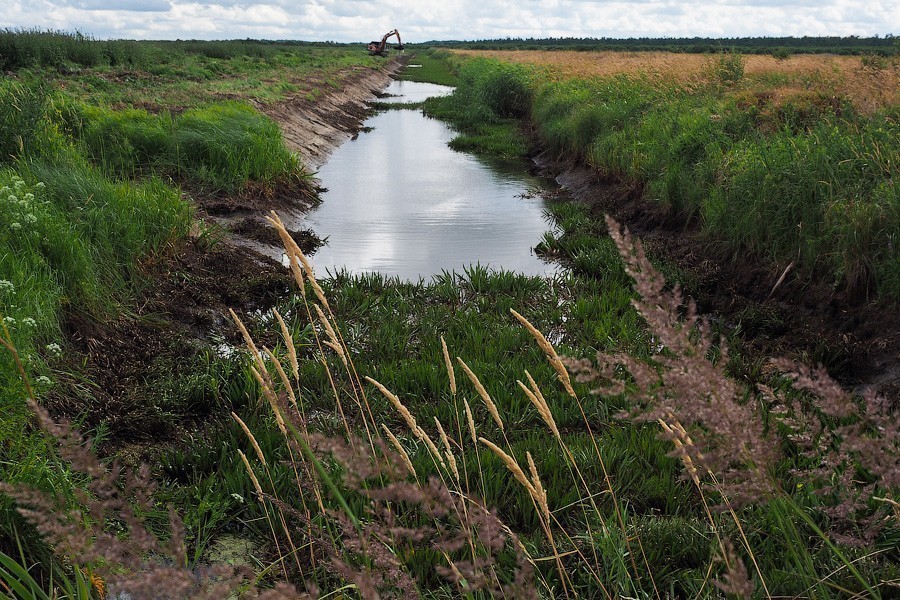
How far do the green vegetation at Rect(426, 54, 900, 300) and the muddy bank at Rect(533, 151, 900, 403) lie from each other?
0.15 m

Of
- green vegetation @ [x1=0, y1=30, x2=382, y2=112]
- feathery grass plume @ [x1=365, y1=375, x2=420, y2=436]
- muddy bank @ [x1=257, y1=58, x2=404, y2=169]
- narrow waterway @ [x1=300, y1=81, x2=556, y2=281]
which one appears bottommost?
narrow waterway @ [x1=300, y1=81, x2=556, y2=281]

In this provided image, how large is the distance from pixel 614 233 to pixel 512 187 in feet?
41.7

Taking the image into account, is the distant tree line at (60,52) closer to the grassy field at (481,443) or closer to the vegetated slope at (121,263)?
the vegetated slope at (121,263)

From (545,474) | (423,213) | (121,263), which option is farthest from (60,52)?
(545,474)

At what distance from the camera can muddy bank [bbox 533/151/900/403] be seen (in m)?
5.38

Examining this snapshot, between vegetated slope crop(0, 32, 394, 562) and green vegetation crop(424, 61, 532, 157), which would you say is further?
green vegetation crop(424, 61, 532, 157)

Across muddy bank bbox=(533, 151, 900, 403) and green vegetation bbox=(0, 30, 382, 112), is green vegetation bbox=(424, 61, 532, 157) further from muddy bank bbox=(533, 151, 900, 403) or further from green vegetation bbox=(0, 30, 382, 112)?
muddy bank bbox=(533, 151, 900, 403)

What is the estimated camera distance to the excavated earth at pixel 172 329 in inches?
177

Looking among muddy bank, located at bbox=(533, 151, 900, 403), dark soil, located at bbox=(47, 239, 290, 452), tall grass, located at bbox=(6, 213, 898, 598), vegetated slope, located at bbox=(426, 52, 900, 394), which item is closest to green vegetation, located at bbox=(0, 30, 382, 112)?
dark soil, located at bbox=(47, 239, 290, 452)

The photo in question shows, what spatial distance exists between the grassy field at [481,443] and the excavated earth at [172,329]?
0.64 ft

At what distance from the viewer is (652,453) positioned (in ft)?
13.4

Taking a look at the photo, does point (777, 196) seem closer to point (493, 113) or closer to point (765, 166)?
point (765, 166)

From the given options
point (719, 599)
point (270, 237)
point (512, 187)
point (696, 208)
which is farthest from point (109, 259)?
point (512, 187)

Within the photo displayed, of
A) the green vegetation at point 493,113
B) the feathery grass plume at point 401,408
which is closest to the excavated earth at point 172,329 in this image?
the feathery grass plume at point 401,408
